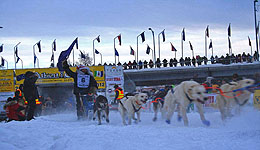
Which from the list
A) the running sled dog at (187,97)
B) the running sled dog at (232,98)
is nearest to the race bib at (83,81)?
the running sled dog at (187,97)

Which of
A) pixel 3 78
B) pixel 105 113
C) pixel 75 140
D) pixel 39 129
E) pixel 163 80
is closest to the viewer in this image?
pixel 75 140

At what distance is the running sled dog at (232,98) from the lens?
7.61 metres

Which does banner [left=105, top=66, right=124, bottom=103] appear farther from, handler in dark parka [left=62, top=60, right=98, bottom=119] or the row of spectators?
handler in dark parka [left=62, top=60, right=98, bottom=119]

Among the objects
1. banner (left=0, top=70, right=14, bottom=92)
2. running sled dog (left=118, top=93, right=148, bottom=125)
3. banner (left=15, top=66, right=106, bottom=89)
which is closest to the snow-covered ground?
running sled dog (left=118, top=93, right=148, bottom=125)

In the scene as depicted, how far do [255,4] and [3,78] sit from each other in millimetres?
27319

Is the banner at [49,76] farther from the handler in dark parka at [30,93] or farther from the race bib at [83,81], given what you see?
the handler in dark parka at [30,93]

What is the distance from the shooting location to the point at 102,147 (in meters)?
4.74

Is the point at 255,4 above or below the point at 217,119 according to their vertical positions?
above

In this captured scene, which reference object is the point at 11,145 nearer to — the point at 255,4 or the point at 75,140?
the point at 75,140

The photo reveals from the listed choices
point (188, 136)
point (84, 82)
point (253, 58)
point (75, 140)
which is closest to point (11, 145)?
point (75, 140)

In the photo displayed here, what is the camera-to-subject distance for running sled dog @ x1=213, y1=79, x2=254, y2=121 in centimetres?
761

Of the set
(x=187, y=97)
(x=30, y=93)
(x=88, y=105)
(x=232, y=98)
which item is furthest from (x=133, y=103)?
(x=30, y=93)

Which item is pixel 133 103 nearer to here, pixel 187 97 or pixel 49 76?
pixel 187 97

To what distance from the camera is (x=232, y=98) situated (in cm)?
795
